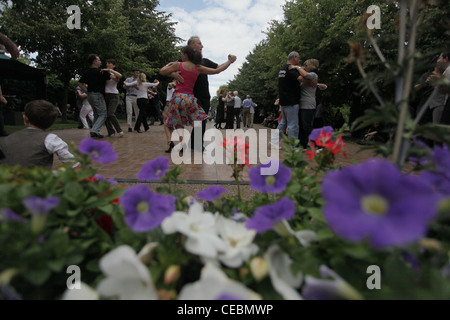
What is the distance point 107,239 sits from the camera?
83 centimetres

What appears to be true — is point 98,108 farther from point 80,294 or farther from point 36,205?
point 80,294

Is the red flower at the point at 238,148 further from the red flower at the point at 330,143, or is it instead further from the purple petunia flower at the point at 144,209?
the purple petunia flower at the point at 144,209

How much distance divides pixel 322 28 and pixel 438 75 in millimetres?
9666

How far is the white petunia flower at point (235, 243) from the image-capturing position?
689 millimetres

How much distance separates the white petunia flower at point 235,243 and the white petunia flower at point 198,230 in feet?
0.07

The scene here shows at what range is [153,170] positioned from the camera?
3.66ft

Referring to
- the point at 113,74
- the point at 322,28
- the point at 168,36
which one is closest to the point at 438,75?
the point at 113,74

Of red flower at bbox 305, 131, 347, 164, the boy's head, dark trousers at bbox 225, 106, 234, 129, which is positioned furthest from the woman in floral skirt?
dark trousers at bbox 225, 106, 234, 129

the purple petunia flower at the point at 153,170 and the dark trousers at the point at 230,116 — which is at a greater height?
the dark trousers at the point at 230,116

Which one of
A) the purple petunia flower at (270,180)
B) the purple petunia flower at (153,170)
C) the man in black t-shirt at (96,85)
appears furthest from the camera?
the man in black t-shirt at (96,85)

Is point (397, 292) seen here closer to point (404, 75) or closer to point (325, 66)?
point (404, 75)

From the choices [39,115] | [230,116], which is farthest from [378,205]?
[230,116]

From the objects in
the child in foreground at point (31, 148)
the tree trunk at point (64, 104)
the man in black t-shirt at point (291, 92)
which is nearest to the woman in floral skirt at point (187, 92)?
the man in black t-shirt at point (291, 92)

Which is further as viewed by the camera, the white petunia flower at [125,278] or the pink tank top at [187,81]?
the pink tank top at [187,81]
